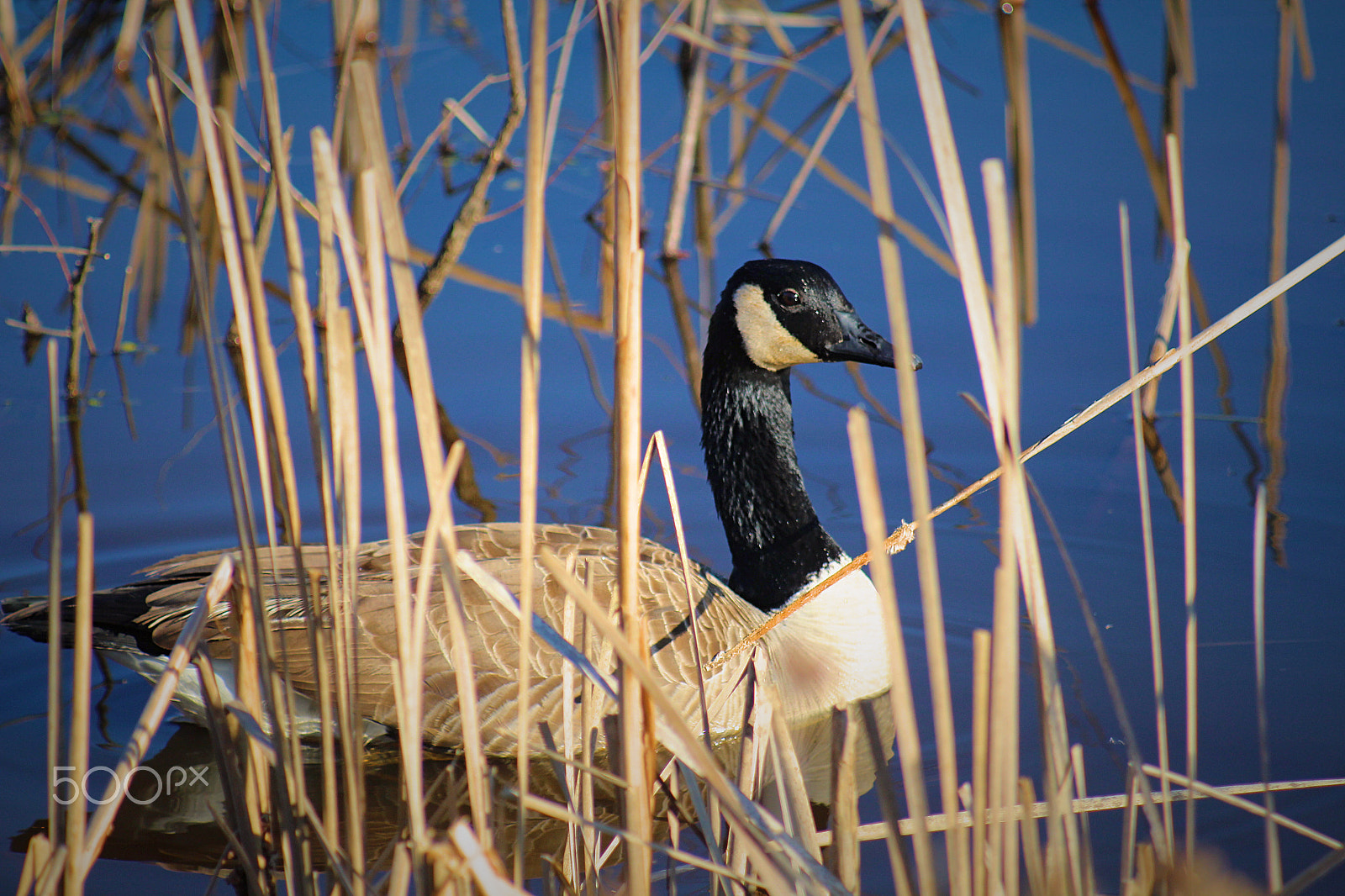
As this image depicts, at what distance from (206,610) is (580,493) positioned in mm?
3491

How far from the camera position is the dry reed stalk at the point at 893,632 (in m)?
1.40

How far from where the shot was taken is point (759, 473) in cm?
426

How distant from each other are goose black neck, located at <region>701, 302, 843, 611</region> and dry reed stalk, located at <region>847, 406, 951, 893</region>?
254 cm

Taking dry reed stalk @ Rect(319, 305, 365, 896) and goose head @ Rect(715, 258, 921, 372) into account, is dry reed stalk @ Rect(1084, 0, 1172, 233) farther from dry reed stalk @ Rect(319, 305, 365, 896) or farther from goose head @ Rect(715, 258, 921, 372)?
dry reed stalk @ Rect(319, 305, 365, 896)

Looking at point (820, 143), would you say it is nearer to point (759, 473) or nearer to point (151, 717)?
point (759, 473)

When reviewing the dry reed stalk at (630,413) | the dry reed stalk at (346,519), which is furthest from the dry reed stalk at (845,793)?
the dry reed stalk at (346,519)

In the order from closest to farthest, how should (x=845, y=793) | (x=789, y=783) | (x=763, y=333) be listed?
1. (x=845, y=793)
2. (x=789, y=783)
3. (x=763, y=333)

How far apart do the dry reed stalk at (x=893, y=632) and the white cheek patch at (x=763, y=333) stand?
253 cm

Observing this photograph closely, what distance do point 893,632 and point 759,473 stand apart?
2760mm

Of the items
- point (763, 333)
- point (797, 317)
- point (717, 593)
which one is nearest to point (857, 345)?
point (797, 317)

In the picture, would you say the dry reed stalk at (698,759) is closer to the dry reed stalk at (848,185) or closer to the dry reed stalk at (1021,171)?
the dry reed stalk at (848,185)

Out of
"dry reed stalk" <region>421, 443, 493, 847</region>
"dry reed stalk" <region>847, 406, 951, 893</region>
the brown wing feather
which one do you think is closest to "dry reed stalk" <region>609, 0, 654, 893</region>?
"dry reed stalk" <region>421, 443, 493, 847</region>

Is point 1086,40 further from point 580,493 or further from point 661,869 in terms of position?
point 661,869

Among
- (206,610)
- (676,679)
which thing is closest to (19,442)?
(676,679)
